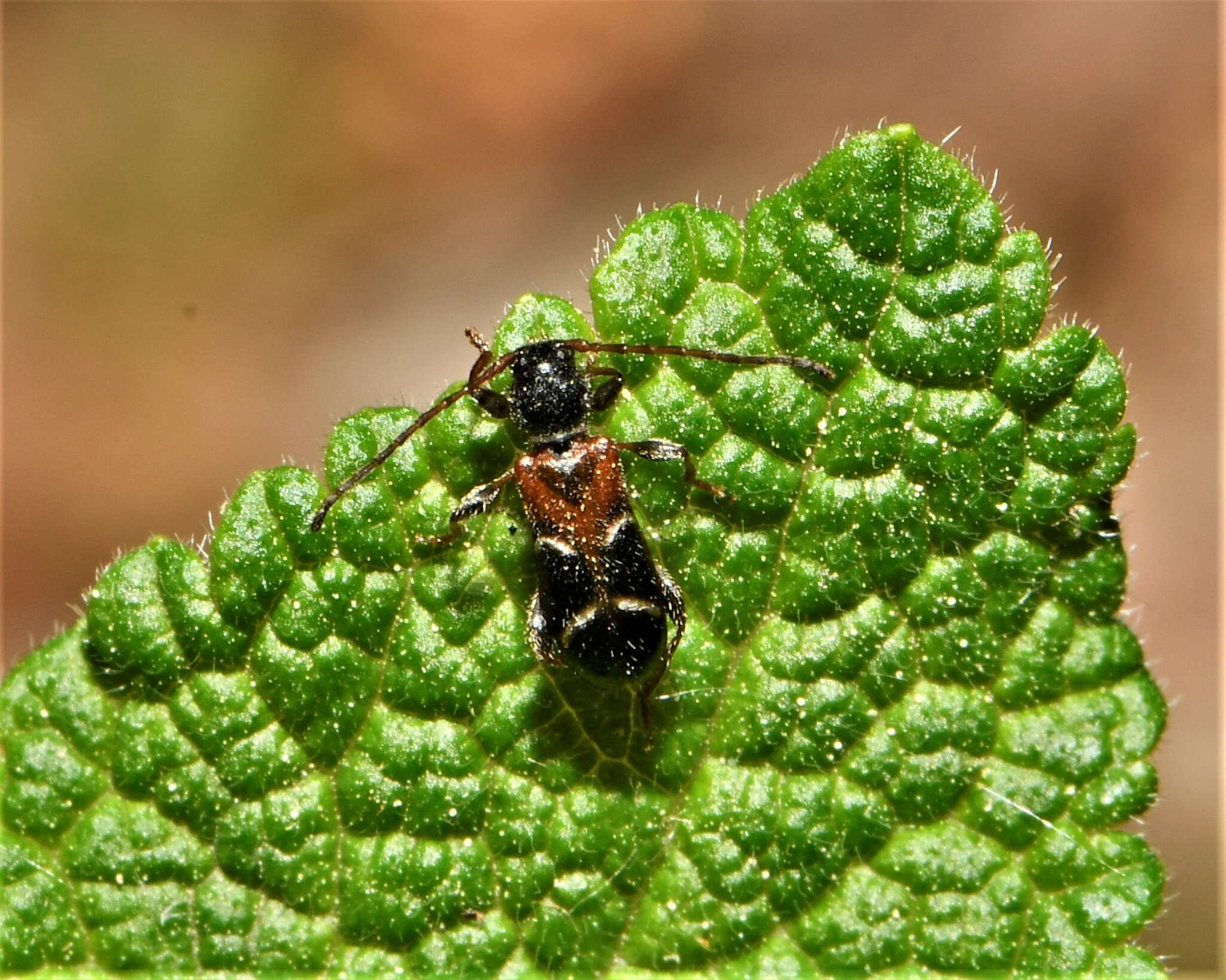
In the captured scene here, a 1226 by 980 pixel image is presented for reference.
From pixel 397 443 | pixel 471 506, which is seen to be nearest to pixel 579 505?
pixel 471 506

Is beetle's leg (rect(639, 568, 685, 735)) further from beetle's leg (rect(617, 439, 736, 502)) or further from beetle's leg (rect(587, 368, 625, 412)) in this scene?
beetle's leg (rect(587, 368, 625, 412))

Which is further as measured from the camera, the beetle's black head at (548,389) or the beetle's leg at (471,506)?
the beetle's black head at (548,389)

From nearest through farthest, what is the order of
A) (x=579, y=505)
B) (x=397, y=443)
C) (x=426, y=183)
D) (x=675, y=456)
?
(x=397, y=443) → (x=675, y=456) → (x=579, y=505) → (x=426, y=183)

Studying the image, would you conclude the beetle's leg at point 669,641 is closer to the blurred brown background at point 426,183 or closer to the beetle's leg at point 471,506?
the beetle's leg at point 471,506

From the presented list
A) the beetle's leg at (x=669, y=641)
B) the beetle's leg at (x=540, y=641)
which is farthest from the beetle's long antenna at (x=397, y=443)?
the beetle's leg at (x=669, y=641)

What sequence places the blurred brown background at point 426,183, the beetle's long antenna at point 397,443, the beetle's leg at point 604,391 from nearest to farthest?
the beetle's long antenna at point 397,443, the beetle's leg at point 604,391, the blurred brown background at point 426,183

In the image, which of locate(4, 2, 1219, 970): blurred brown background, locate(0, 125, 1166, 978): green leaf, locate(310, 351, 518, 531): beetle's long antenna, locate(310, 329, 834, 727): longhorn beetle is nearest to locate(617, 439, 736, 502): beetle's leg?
locate(310, 329, 834, 727): longhorn beetle

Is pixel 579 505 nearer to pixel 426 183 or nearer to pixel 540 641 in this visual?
pixel 540 641
